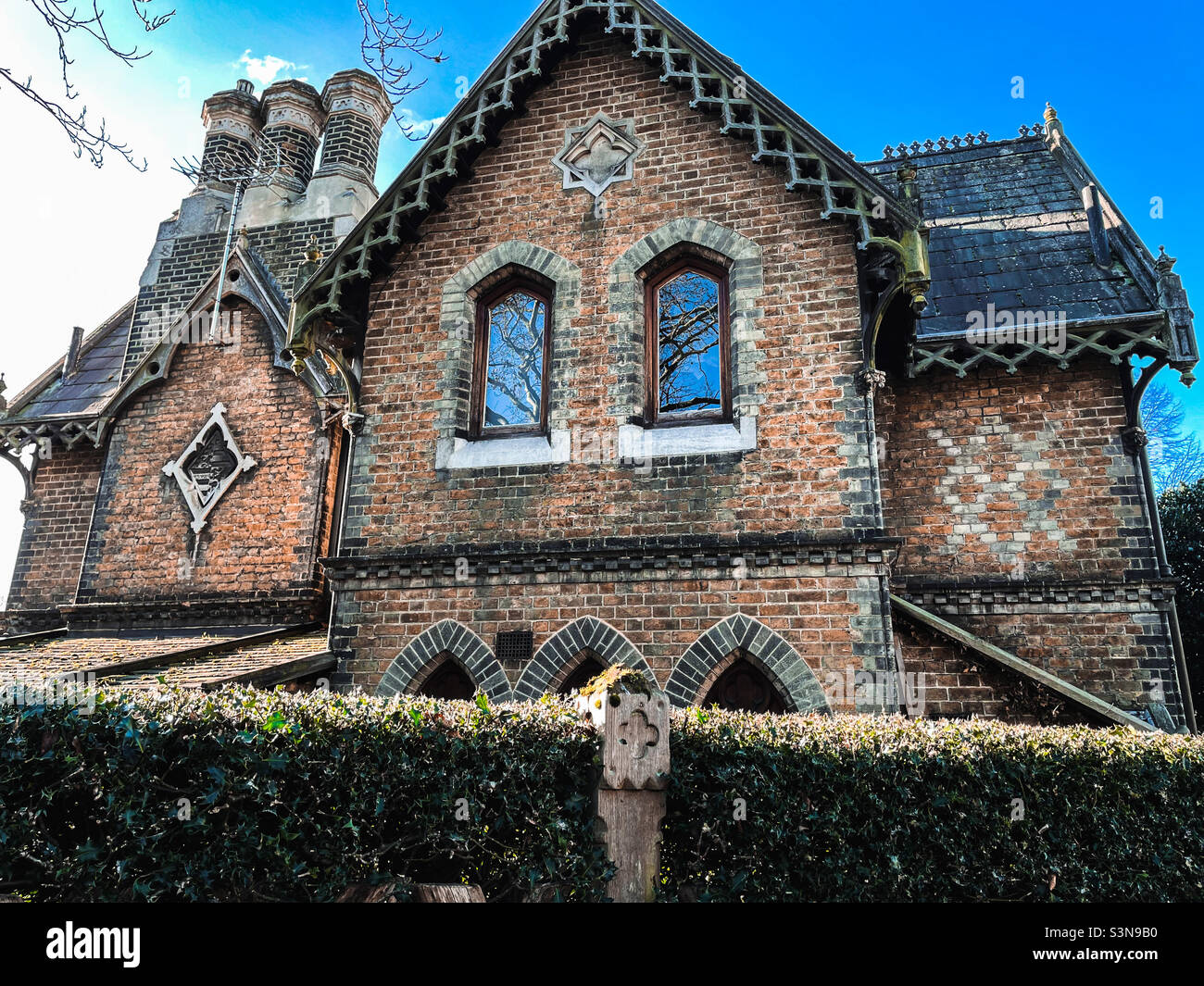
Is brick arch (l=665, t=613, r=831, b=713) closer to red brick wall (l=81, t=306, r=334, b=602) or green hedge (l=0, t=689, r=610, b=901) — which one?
green hedge (l=0, t=689, r=610, b=901)

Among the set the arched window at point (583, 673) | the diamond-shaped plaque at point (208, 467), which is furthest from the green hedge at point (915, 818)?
the diamond-shaped plaque at point (208, 467)

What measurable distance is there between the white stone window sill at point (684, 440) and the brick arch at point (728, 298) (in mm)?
178

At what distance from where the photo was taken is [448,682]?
932 cm

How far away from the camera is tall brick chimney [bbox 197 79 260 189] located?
18000 mm

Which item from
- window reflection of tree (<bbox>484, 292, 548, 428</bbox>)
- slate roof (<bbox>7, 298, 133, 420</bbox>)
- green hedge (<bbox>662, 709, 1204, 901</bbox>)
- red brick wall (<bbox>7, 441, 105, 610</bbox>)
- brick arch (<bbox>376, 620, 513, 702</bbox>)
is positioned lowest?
green hedge (<bbox>662, 709, 1204, 901</bbox>)

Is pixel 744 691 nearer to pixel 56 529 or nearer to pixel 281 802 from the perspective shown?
pixel 281 802

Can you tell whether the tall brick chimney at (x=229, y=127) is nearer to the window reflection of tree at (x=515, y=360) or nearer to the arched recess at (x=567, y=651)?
the window reflection of tree at (x=515, y=360)

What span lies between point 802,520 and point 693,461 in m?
1.30

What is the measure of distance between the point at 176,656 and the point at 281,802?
5649 millimetres

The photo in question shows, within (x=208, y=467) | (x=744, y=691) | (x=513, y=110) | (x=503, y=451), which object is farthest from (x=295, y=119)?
(x=744, y=691)

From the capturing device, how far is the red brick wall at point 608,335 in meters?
8.85

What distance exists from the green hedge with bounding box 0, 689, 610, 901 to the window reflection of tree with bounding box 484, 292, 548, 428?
17.2ft

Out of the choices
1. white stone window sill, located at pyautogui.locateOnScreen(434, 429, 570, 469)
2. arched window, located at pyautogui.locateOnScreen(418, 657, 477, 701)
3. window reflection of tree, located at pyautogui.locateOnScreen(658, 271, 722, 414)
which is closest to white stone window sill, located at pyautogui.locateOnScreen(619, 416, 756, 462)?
window reflection of tree, located at pyautogui.locateOnScreen(658, 271, 722, 414)
